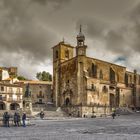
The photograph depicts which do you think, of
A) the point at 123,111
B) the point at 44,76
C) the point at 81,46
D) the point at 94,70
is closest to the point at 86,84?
the point at 94,70

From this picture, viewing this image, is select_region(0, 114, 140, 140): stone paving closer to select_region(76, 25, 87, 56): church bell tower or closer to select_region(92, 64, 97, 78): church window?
select_region(76, 25, 87, 56): church bell tower

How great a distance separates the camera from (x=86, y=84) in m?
83.1

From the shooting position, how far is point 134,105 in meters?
102

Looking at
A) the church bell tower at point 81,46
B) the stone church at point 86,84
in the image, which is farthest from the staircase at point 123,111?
the church bell tower at point 81,46

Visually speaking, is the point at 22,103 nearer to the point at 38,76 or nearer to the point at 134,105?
the point at 134,105

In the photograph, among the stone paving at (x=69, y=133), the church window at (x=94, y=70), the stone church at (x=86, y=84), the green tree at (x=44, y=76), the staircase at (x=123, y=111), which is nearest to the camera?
the stone paving at (x=69, y=133)

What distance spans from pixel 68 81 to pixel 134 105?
25014 millimetres

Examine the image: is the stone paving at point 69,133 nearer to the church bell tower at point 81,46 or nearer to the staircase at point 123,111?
the church bell tower at point 81,46

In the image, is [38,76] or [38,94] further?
[38,76]

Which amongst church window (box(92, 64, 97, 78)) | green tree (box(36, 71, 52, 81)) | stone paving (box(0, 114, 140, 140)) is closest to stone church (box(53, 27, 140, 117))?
church window (box(92, 64, 97, 78))

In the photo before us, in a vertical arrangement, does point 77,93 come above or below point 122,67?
below

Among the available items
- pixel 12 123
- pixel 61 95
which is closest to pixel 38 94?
pixel 61 95

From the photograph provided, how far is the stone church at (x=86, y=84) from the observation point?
83.2m

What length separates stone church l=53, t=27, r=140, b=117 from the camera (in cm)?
8319
